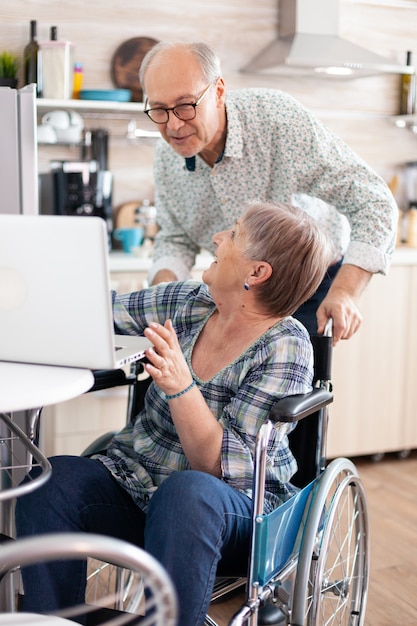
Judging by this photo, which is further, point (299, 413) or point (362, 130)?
point (362, 130)

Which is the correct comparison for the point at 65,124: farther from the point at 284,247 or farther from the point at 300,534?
the point at 300,534

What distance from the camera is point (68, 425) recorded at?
299 centimetres

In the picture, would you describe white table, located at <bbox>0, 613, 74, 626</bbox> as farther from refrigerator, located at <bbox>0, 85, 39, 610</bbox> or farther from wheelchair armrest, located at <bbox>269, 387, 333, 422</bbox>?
refrigerator, located at <bbox>0, 85, 39, 610</bbox>

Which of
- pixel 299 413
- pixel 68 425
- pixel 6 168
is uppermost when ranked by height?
pixel 6 168

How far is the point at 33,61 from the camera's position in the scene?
3.19m

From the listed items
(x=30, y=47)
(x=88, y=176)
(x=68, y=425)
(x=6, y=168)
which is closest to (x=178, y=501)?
(x=6, y=168)

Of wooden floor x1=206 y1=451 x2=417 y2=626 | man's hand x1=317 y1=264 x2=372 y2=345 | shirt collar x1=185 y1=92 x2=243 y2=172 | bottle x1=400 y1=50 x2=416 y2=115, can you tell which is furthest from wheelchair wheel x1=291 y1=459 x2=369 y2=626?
bottle x1=400 y1=50 x2=416 y2=115

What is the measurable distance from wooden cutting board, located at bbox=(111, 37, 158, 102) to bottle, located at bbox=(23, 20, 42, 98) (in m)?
0.35

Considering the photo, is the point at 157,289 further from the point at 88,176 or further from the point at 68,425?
the point at 88,176

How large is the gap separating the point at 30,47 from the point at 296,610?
8.18 ft

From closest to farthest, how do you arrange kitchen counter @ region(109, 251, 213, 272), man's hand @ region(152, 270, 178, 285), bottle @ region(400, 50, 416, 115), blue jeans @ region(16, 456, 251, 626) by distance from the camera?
blue jeans @ region(16, 456, 251, 626) < man's hand @ region(152, 270, 178, 285) < kitchen counter @ region(109, 251, 213, 272) < bottle @ region(400, 50, 416, 115)

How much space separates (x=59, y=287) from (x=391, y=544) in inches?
73.1

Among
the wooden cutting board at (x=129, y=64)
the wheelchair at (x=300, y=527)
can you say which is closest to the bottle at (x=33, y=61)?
the wooden cutting board at (x=129, y=64)

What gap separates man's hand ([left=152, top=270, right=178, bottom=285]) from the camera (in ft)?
7.11
